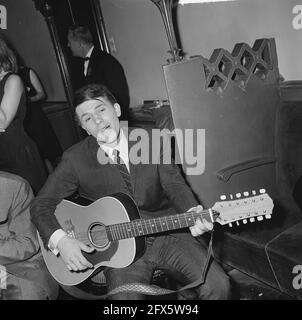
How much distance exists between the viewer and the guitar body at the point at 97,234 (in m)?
1.38

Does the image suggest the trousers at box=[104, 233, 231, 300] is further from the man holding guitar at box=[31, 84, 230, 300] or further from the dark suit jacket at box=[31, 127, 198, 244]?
the dark suit jacket at box=[31, 127, 198, 244]

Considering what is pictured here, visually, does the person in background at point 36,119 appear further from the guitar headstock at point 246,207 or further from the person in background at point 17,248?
the guitar headstock at point 246,207

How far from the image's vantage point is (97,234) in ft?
4.86

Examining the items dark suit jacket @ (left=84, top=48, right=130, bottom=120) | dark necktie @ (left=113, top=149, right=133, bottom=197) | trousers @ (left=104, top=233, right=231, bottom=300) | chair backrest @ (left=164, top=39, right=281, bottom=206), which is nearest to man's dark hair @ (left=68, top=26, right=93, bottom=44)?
dark suit jacket @ (left=84, top=48, right=130, bottom=120)

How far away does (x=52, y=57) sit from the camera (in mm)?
3803

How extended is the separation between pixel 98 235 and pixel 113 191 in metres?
0.20

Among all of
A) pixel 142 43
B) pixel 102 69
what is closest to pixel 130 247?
pixel 102 69

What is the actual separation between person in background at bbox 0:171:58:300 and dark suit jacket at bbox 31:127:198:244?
0.32 feet

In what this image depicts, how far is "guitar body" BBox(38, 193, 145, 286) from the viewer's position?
138 centimetres

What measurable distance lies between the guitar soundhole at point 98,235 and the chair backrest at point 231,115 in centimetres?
54

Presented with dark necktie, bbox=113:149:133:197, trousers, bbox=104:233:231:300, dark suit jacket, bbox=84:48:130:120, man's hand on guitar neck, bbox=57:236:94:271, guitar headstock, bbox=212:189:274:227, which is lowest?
trousers, bbox=104:233:231:300

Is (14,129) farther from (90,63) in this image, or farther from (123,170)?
(90,63)

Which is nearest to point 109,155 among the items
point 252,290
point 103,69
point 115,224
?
point 115,224

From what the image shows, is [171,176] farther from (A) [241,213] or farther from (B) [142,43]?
(B) [142,43]
